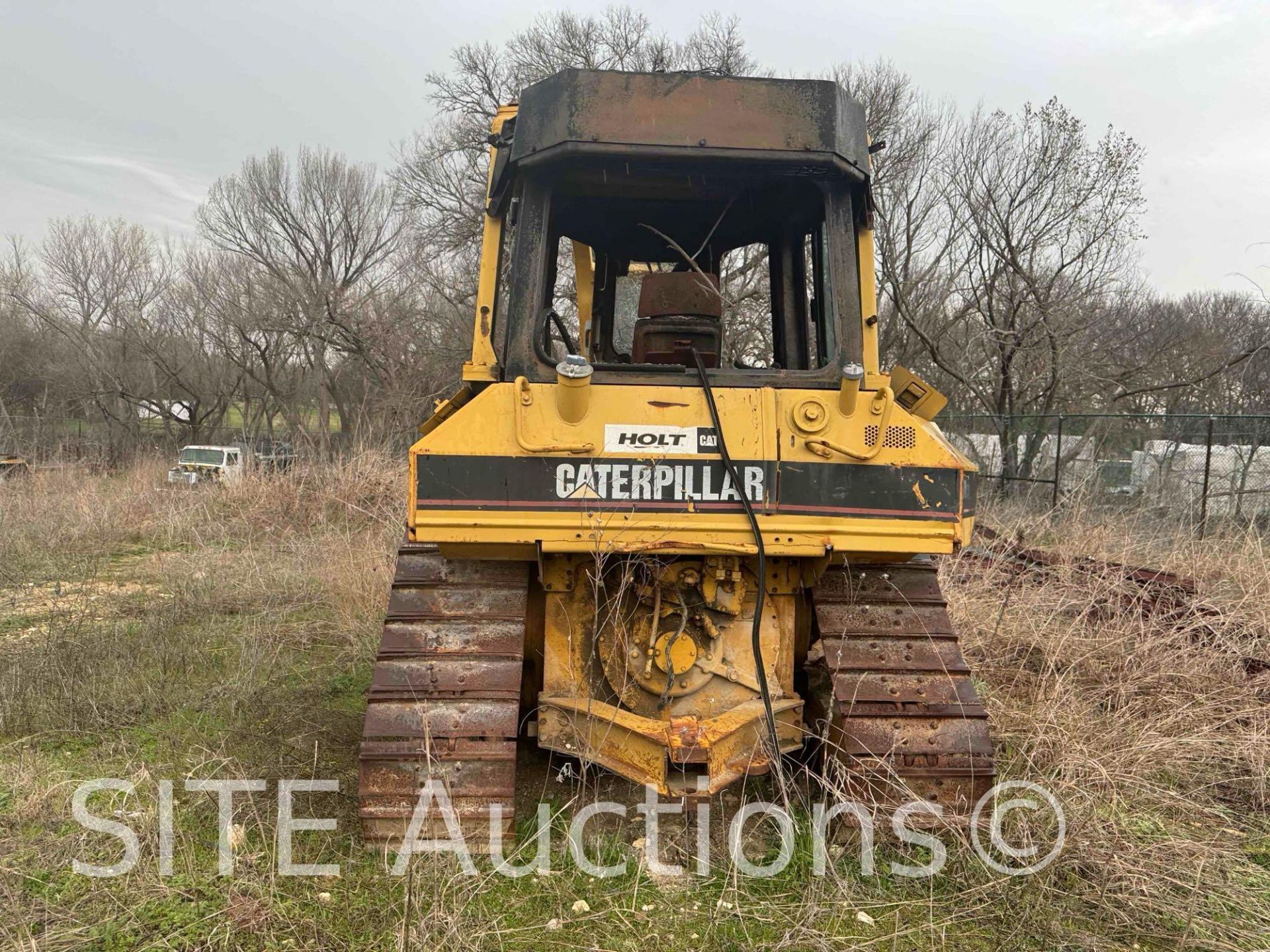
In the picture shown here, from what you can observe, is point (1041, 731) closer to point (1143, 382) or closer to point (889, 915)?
point (889, 915)

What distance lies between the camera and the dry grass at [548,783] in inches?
101

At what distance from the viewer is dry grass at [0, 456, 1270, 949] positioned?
2.56m

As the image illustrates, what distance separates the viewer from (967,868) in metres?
2.89

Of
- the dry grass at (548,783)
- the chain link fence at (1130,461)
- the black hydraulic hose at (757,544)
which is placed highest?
the chain link fence at (1130,461)

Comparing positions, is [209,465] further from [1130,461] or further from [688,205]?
[1130,461]

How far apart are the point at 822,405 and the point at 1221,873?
2.12 metres

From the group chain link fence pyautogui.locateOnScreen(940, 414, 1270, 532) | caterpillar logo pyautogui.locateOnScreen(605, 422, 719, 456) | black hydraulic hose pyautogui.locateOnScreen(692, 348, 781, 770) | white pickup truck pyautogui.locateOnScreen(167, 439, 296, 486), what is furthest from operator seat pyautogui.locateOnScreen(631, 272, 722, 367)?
white pickup truck pyautogui.locateOnScreen(167, 439, 296, 486)

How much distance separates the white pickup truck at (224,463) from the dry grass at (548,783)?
16.1 feet

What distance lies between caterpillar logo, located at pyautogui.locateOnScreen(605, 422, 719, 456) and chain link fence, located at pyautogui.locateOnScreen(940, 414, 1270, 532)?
7626 millimetres

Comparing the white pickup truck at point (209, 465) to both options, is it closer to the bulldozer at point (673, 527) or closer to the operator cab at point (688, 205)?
the operator cab at point (688, 205)

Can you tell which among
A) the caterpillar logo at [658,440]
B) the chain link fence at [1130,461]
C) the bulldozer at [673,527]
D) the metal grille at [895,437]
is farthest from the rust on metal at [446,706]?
the chain link fence at [1130,461]

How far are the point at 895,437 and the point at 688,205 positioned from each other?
1.46 meters

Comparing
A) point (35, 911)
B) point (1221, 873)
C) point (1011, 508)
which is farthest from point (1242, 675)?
point (1011, 508)

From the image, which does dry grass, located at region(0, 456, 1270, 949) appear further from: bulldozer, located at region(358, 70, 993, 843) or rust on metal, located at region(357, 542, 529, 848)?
bulldozer, located at region(358, 70, 993, 843)
